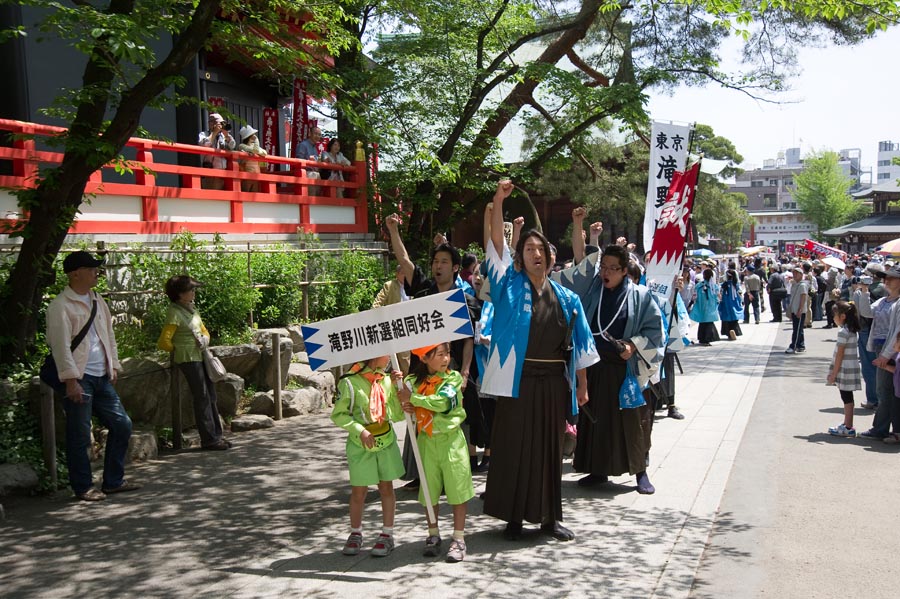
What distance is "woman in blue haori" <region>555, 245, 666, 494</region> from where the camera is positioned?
6160 mm

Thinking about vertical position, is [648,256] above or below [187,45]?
below

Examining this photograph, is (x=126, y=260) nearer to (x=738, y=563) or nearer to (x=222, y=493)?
(x=222, y=493)

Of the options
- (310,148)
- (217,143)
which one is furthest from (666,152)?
(310,148)

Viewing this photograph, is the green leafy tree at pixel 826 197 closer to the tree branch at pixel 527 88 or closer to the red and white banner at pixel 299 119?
the tree branch at pixel 527 88

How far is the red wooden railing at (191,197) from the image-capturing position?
27.2 feet

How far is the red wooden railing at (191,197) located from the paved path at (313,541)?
2.92 meters

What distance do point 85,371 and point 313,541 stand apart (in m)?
2.26

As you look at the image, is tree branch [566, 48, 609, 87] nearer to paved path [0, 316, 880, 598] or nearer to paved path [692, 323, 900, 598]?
paved path [692, 323, 900, 598]

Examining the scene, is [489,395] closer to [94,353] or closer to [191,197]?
[94,353]

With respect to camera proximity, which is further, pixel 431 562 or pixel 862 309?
pixel 862 309

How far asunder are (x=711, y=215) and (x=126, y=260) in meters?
22.7

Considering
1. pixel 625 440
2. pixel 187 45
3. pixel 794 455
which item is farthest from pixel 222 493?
pixel 794 455

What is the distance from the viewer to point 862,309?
34.8ft

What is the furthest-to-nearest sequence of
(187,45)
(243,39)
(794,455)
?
(243,39), (794,455), (187,45)
